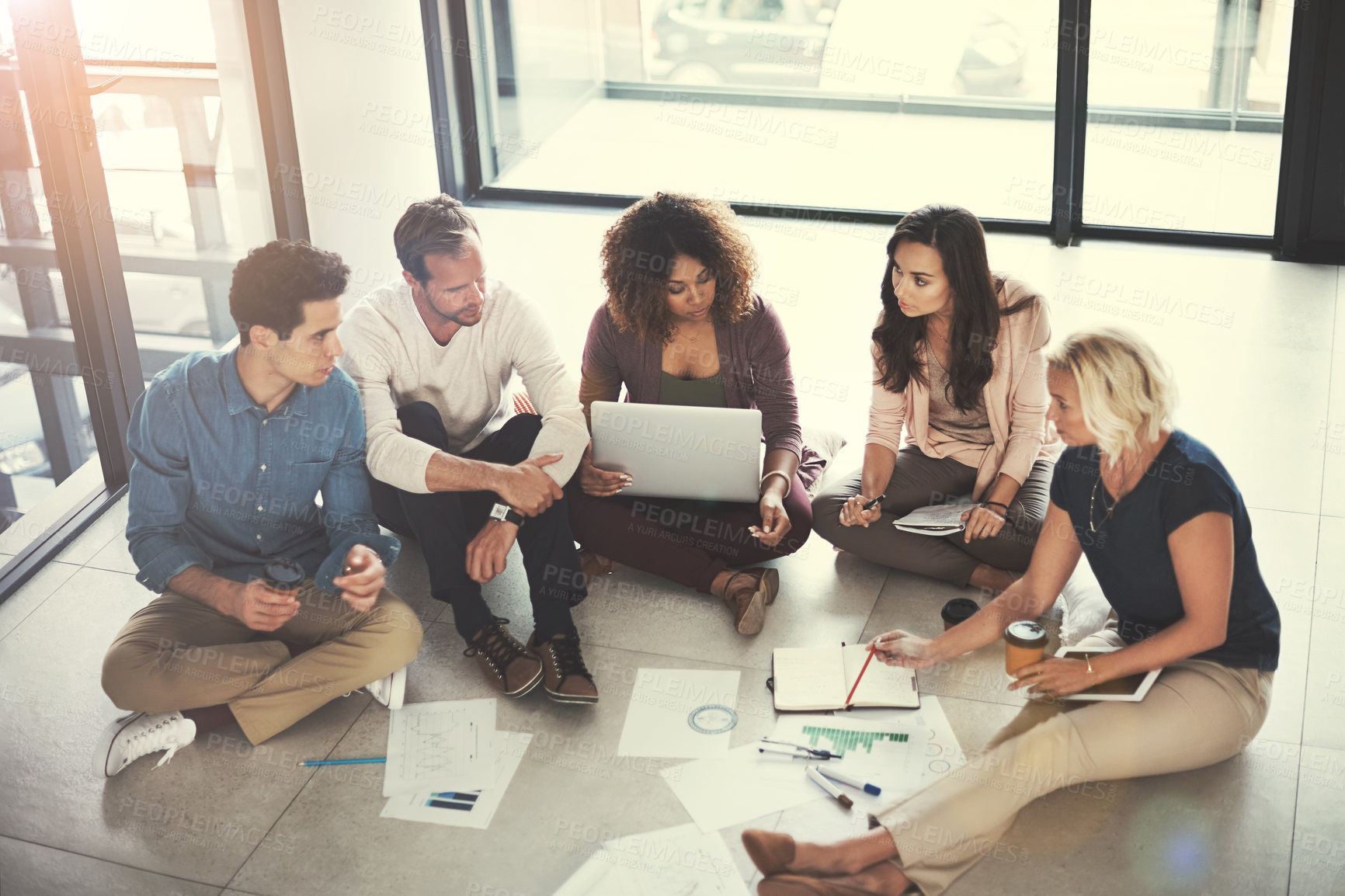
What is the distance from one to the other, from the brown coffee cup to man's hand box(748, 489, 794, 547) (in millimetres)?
714

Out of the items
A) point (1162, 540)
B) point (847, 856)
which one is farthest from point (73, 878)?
point (1162, 540)

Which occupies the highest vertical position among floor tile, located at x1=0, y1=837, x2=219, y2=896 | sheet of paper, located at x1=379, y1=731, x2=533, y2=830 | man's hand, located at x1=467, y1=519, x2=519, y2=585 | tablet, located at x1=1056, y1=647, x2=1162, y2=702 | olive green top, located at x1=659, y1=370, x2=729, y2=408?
olive green top, located at x1=659, y1=370, x2=729, y2=408

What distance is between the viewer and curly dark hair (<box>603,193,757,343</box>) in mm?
3148

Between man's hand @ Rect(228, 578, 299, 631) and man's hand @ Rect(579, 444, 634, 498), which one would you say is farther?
man's hand @ Rect(579, 444, 634, 498)

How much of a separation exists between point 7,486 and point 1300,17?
16.1 ft

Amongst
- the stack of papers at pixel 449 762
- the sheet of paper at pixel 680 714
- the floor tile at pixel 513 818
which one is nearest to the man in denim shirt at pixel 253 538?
the stack of papers at pixel 449 762

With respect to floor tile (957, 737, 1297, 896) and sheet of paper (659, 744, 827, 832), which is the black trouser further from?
floor tile (957, 737, 1297, 896)

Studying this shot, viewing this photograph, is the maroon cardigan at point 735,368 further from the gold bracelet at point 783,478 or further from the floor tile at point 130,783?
the floor tile at point 130,783

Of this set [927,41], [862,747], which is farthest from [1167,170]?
[862,747]

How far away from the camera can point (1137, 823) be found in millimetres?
2426

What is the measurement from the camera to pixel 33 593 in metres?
3.38

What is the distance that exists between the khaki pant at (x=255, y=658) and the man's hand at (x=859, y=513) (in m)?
1.16

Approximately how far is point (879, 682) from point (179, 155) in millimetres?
3067

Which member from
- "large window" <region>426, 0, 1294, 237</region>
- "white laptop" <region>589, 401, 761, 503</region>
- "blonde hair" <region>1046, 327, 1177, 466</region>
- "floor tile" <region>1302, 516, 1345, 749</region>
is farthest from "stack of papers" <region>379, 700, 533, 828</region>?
"large window" <region>426, 0, 1294, 237</region>
